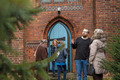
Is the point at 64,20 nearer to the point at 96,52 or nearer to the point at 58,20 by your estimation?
the point at 58,20

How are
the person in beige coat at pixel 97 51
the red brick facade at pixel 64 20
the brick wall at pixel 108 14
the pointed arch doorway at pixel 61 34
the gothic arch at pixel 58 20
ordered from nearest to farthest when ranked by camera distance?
the person in beige coat at pixel 97 51
the brick wall at pixel 108 14
the red brick facade at pixel 64 20
the gothic arch at pixel 58 20
the pointed arch doorway at pixel 61 34

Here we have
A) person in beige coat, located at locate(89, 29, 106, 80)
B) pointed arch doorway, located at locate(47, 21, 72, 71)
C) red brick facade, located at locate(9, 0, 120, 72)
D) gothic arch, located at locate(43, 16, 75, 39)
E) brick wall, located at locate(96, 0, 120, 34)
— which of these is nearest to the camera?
person in beige coat, located at locate(89, 29, 106, 80)

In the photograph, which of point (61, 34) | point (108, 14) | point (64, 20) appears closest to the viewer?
point (108, 14)

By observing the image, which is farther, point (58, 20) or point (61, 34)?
point (61, 34)

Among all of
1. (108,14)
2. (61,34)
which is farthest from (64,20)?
(108,14)

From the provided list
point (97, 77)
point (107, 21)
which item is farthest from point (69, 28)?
point (97, 77)

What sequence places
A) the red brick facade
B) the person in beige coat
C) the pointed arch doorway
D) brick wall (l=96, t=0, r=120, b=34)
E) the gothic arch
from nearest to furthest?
the person in beige coat → brick wall (l=96, t=0, r=120, b=34) → the red brick facade → the gothic arch → the pointed arch doorway

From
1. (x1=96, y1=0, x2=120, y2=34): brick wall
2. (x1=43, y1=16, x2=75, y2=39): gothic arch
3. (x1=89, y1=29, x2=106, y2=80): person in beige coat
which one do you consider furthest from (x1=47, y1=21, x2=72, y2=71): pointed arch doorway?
(x1=89, y1=29, x2=106, y2=80): person in beige coat

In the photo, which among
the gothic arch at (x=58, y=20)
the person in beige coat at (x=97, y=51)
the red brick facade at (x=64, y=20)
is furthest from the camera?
the gothic arch at (x=58, y=20)

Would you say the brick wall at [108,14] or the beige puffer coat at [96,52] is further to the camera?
the brick wall at [108,14]

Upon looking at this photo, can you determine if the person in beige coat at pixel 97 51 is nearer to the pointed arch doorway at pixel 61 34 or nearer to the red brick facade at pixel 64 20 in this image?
the red brick facade at pixel 64 20

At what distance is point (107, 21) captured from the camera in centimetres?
895

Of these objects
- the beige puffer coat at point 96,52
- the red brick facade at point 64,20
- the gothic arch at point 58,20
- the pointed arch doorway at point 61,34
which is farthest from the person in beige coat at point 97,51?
the pointed arch doorway at point 61,34

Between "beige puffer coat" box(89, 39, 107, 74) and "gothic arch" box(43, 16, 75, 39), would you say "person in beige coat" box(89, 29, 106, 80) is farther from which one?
"gothic arch" box(43, 16, 75, 39)
